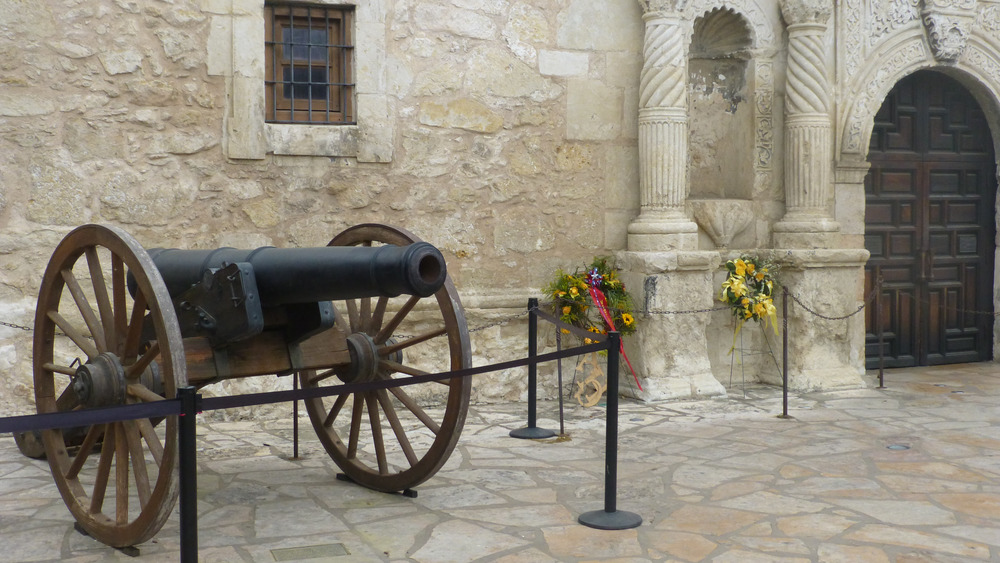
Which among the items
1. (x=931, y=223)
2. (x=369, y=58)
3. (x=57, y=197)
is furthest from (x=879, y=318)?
(x=57, y=197)

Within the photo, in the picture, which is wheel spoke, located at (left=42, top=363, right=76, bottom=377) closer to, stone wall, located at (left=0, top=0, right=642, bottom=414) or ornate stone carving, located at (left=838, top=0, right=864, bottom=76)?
stone wall, located at (left=0, top=0, right=642, bottom=414)

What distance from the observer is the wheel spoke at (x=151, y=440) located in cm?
356

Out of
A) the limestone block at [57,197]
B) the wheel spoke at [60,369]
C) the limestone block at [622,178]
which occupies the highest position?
the limestone block at [622,178]

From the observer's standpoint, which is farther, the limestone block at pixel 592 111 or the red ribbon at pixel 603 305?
the limestone block at pixel 592 111

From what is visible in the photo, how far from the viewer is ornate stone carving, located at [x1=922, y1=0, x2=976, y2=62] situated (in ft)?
26.0

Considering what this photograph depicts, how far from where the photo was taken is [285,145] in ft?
21.2

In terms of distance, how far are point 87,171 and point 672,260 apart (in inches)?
148

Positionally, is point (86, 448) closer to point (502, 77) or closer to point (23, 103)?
point (23, 103)

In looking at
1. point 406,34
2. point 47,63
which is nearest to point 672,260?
point 406,34

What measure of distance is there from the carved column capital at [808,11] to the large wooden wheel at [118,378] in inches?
209

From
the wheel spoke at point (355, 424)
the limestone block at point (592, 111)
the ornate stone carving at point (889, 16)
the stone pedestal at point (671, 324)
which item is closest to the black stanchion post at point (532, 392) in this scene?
the stone pedestal at point (671, 324)

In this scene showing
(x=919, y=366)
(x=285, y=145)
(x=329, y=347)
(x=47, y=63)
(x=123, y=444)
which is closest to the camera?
(x=123, y=444)

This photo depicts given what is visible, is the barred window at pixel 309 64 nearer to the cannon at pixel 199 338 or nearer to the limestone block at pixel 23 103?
the limestone block at pixel 23 103

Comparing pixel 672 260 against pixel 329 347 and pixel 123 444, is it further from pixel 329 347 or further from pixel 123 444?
pixel 123 444
